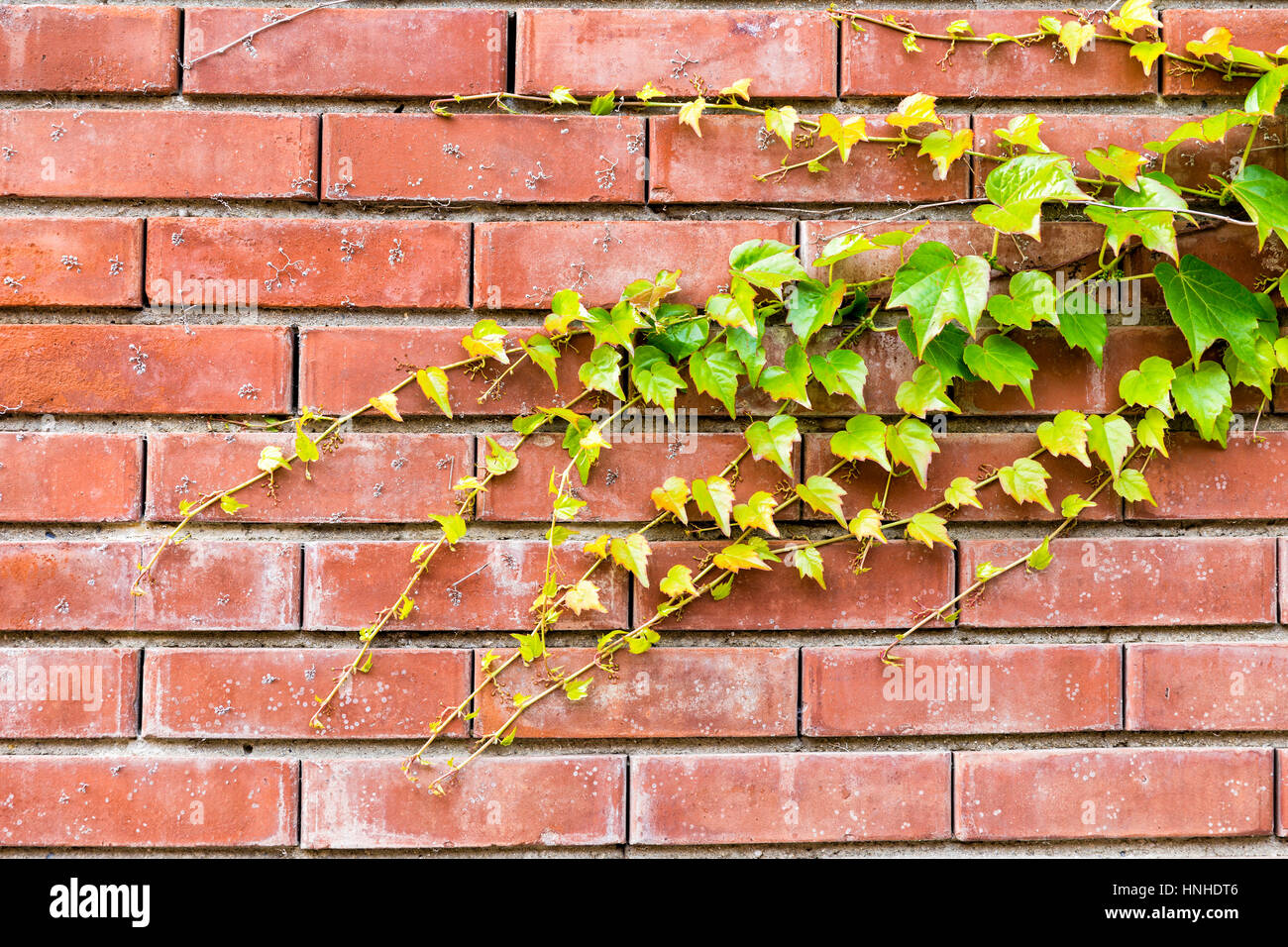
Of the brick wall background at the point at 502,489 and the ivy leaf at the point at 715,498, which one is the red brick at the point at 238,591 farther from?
the ivy leaf at the point at 715,498

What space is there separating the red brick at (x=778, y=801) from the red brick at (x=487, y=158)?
0.65m

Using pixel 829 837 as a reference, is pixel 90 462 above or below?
above

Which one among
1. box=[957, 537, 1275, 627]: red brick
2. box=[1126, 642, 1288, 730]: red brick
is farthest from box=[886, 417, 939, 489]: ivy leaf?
box=[1126, 642, 1288, 730]: red brick

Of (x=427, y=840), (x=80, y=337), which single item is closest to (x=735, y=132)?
(x=80, y=337)

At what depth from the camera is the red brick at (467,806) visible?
923mm

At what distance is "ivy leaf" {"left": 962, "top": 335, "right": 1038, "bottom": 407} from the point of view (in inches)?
35.5

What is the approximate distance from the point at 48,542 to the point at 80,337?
0.23 meters

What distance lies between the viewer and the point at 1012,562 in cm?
94

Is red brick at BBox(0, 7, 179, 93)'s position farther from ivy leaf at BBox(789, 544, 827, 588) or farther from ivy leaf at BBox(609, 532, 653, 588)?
ivy leaf at BBox(789, 544, 827, 588)

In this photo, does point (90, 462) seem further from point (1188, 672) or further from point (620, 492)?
point (1188, 672)

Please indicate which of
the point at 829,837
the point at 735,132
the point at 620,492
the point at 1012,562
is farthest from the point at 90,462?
the point at 1012,562

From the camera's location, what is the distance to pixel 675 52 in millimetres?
939
